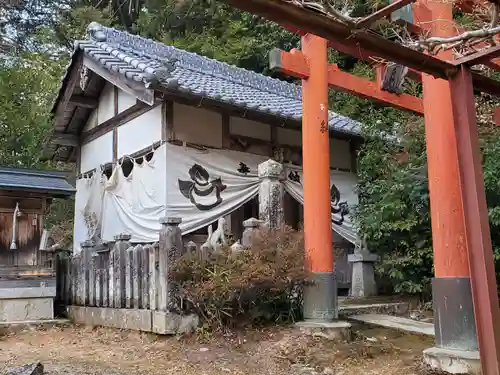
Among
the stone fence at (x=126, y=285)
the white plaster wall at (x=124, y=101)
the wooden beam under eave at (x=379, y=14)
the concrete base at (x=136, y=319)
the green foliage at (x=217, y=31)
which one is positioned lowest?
the concrete base at (x=136, y=319)

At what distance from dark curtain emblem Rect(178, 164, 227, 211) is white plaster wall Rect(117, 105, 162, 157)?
38.6 inches

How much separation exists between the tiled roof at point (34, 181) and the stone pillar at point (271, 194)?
401 centimetres

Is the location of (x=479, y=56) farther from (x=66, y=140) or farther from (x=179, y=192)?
(x=66, y=140)

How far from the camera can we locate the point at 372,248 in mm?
9922

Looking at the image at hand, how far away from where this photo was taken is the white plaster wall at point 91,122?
1238 cm

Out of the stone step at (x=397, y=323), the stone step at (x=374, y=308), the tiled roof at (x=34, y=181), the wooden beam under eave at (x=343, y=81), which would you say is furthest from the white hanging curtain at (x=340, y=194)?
the tiled roof at (x=34, y=181)

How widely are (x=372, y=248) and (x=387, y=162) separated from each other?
6.00 feet

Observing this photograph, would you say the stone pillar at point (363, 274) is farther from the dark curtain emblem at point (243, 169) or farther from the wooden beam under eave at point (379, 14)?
the wooden beam under eave at point (379, 14)


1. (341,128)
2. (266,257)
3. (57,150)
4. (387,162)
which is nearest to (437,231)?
(266,257)

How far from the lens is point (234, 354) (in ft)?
20.1

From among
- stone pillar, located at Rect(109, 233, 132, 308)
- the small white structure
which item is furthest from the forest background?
stone pillar, located at Rect(109, 233, 132, 308)

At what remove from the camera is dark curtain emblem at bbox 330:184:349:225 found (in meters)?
11.9

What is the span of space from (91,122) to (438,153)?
30.3 ft

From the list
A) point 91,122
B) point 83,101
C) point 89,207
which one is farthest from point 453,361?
point 91,122
